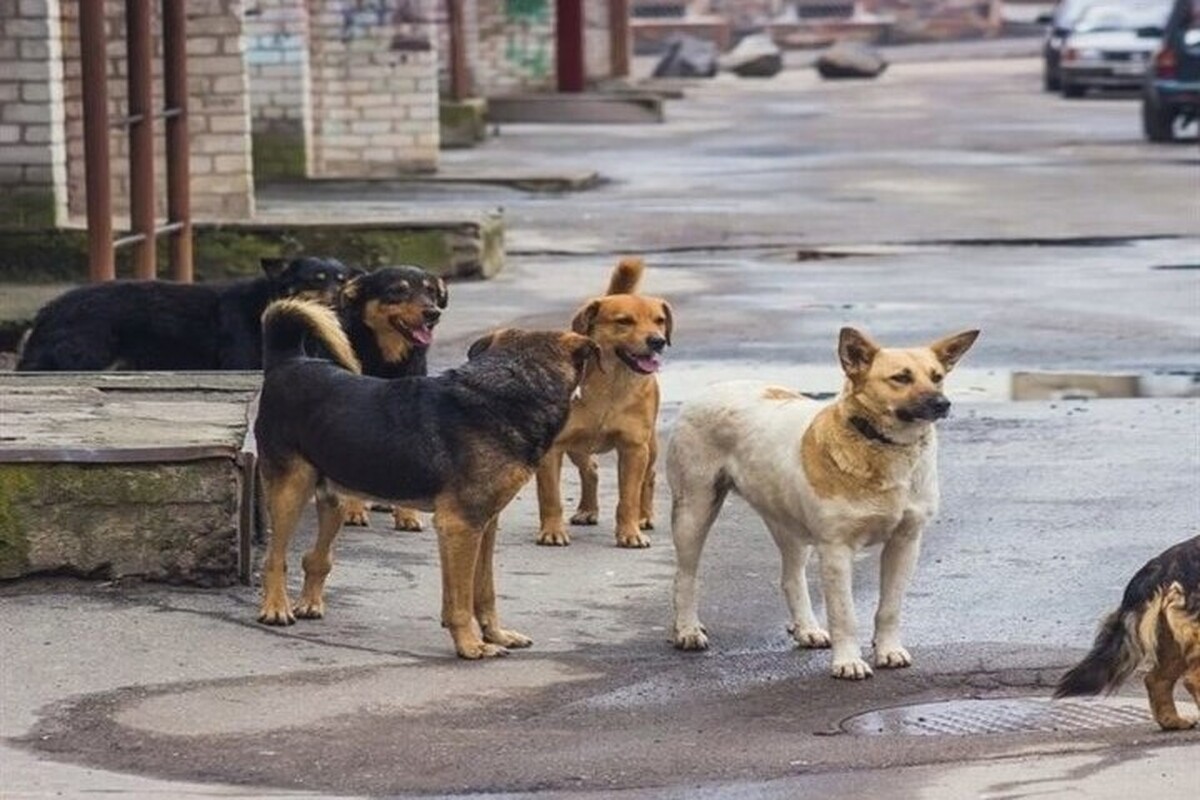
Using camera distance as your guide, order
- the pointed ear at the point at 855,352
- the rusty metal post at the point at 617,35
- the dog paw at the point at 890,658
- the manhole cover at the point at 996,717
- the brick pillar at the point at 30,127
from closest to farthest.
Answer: the manhole cover at the point at 996,717 → the pointed ear at the point at 855,352 → the dog paw at the point at 890,658 → the brick pillar at the point at 30,127 → the rusty metal post at the point at 617,35

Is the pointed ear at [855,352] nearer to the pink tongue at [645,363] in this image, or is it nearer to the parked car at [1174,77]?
the pink tongue at [645,363]

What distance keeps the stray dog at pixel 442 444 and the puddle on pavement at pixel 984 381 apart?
16.3 feet

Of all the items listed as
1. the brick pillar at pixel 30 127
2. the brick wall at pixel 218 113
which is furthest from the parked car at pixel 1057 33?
the brick pillar at pixel 30 127

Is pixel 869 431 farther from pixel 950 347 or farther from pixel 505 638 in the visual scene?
pixel 505 638

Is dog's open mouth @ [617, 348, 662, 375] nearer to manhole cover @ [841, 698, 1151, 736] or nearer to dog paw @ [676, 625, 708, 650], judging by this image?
dog paw @ [676, 625, 708, 650]

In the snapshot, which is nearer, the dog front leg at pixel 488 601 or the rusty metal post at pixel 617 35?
the dog front leg at pixel 488 601

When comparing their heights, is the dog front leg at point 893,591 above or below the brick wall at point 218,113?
below

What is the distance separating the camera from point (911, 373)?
Result: 29.3 feet

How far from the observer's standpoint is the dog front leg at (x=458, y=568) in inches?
363

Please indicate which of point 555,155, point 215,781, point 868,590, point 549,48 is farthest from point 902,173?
point 215,781

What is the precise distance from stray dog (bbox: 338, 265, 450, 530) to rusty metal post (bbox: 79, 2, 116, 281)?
4.93 meters

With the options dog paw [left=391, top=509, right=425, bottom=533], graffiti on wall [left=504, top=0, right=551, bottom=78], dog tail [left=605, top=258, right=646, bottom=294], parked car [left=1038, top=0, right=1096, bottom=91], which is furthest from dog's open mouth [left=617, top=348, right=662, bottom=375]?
parked car [left=1038, top=0, right=1096, bottom=91]

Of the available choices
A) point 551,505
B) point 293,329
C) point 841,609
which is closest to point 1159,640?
point 841,609

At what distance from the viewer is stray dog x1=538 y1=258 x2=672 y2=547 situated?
10.7 meters
